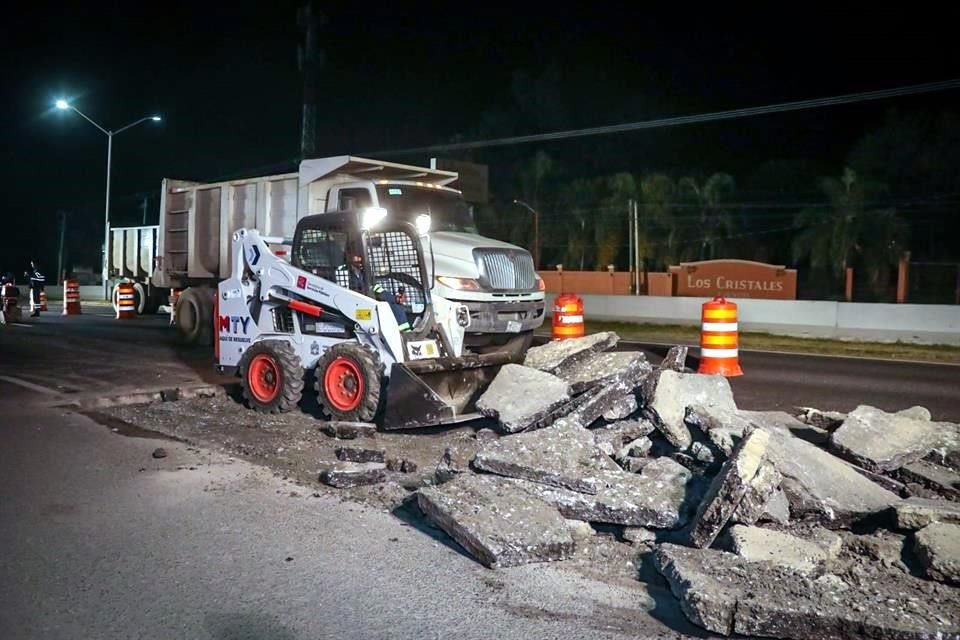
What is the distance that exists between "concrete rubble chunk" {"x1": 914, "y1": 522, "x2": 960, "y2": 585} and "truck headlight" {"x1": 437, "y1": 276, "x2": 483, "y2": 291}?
7.23m

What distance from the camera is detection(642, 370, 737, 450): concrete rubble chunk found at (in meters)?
8.08

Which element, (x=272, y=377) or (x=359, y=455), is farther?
(x=272, y=377)

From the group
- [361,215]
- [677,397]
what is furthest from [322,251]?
[677,397]

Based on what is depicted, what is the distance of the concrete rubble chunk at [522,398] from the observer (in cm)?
845

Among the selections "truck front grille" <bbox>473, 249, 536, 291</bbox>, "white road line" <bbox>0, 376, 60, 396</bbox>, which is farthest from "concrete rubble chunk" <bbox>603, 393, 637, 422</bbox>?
"white road line" <bbox>0, 376, 60, 396</bbox>

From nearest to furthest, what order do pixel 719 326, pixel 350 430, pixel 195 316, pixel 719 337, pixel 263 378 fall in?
1. pixel 350 430
2. pixel 263 378
3. pixel 719 326
4. pixel 719 337
5. pixel 195 316

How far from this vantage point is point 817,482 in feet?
21.4

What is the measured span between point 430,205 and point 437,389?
472cm

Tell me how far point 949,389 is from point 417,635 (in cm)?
1113

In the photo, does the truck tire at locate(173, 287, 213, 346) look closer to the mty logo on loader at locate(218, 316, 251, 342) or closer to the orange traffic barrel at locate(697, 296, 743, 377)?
the mty logo on loader at locate(218, 316, 251, 342)

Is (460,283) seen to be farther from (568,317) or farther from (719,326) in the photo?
(719,326)

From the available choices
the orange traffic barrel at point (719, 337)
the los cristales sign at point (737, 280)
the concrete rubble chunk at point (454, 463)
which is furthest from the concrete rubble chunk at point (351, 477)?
the los cristales sign at point (737, 280)

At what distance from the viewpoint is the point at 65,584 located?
514 cm

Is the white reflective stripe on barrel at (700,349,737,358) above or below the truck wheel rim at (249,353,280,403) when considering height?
above
